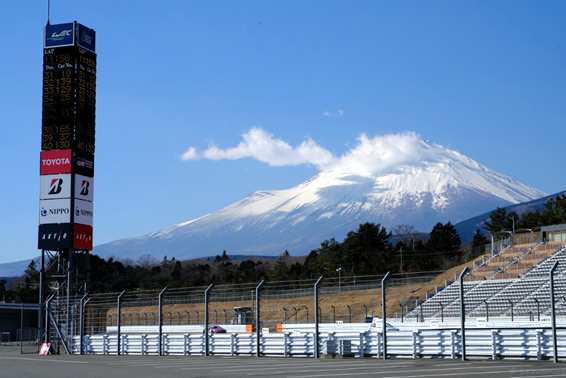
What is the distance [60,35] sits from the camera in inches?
2025

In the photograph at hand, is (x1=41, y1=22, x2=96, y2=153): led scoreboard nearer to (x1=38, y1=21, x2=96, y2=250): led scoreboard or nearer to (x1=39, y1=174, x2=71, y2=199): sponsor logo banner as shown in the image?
(x1=38, y1=21, x2=96, y2=250): led scoreboard

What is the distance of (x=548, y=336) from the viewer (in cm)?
2300

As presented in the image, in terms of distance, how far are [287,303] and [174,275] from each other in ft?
311

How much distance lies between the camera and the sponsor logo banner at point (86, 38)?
5144 cm

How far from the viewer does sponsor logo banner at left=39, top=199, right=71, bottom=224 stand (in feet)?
158

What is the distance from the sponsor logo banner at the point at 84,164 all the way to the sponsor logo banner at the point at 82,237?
11.8 feet

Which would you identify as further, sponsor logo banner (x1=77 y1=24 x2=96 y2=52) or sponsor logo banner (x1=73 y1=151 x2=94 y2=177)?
sponsor logo banner (x1=77 y1=24 x2=96 y2=52)

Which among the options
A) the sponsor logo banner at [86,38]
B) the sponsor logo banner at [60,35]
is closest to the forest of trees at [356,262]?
the sponsor logo banner at [86,38]

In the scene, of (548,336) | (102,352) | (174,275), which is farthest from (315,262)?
(548,336)

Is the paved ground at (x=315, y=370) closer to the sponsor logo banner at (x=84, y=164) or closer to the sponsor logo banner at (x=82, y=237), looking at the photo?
the sponsor logo banner at (x=82, y=237)

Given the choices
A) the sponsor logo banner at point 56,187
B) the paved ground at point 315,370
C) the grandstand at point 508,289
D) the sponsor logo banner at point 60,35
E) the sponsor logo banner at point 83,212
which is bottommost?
the paved ground at point 315,370

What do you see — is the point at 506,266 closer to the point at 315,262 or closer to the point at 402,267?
the point at 402,267

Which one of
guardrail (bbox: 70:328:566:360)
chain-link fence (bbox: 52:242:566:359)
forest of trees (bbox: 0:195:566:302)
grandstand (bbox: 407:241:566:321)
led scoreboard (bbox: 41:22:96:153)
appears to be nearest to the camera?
guardrail (bbox: 70:328:566:360)

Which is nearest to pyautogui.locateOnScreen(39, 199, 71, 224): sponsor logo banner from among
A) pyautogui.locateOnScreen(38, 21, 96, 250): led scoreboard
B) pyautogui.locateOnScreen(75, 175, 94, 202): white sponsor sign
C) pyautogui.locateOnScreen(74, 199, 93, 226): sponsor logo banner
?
pyautogui.locateOnScreen(38, 21, 96, 250): led scoreboard
